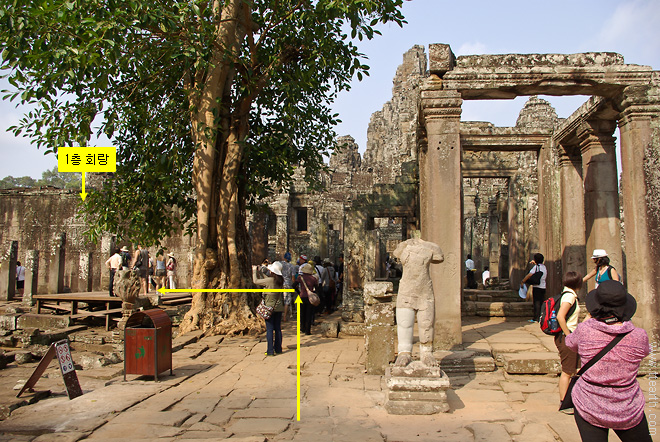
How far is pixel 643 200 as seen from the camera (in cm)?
711

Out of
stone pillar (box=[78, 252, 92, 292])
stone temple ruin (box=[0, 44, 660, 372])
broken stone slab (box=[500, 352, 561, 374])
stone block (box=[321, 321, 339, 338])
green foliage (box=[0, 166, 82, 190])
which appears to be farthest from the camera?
green foliage (box=[0, 166, 82, 190])

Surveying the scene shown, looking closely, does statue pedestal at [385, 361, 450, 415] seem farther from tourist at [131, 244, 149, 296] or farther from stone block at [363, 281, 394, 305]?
tourist at [131, 244, 149, 296]

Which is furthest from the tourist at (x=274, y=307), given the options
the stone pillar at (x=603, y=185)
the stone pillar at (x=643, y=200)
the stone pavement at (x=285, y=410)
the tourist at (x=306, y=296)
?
the stone pillar at (x=603, y=185)

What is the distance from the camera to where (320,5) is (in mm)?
8211

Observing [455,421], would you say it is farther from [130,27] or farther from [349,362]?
[130,27]

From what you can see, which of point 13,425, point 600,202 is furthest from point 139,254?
point 600,202

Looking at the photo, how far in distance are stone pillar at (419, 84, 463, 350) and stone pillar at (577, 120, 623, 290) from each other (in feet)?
10.8

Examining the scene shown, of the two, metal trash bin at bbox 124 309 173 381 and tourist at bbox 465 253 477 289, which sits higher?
tourist at bbox 465 253 477 289

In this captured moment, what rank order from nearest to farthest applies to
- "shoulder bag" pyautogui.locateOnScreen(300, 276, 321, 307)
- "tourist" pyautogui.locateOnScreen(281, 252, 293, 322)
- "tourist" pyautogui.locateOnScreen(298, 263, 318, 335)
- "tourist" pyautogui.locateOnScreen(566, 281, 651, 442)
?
"tourist" pyautogui.locateOnScreen(566, 281, 651, 442) < "shoulder bag" pyautogui.locateOnScreen(300, 276, 321, 307) < "tourist" pyautogui.locateOnScreen(298, 263, 318, 335) < "tourist" pyautogui.locateOnScreen(281, 252, 293, 322)

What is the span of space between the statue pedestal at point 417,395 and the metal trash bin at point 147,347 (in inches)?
119

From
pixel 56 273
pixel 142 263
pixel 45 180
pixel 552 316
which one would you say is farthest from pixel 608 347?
pixel 45 180

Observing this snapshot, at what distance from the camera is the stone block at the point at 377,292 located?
269 inches

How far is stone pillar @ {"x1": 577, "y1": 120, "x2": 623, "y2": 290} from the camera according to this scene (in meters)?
9.20

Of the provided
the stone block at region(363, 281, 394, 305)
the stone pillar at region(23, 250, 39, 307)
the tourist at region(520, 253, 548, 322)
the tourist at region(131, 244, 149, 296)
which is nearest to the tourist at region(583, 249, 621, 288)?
the stone block at region(363, 281, 394, 305)
